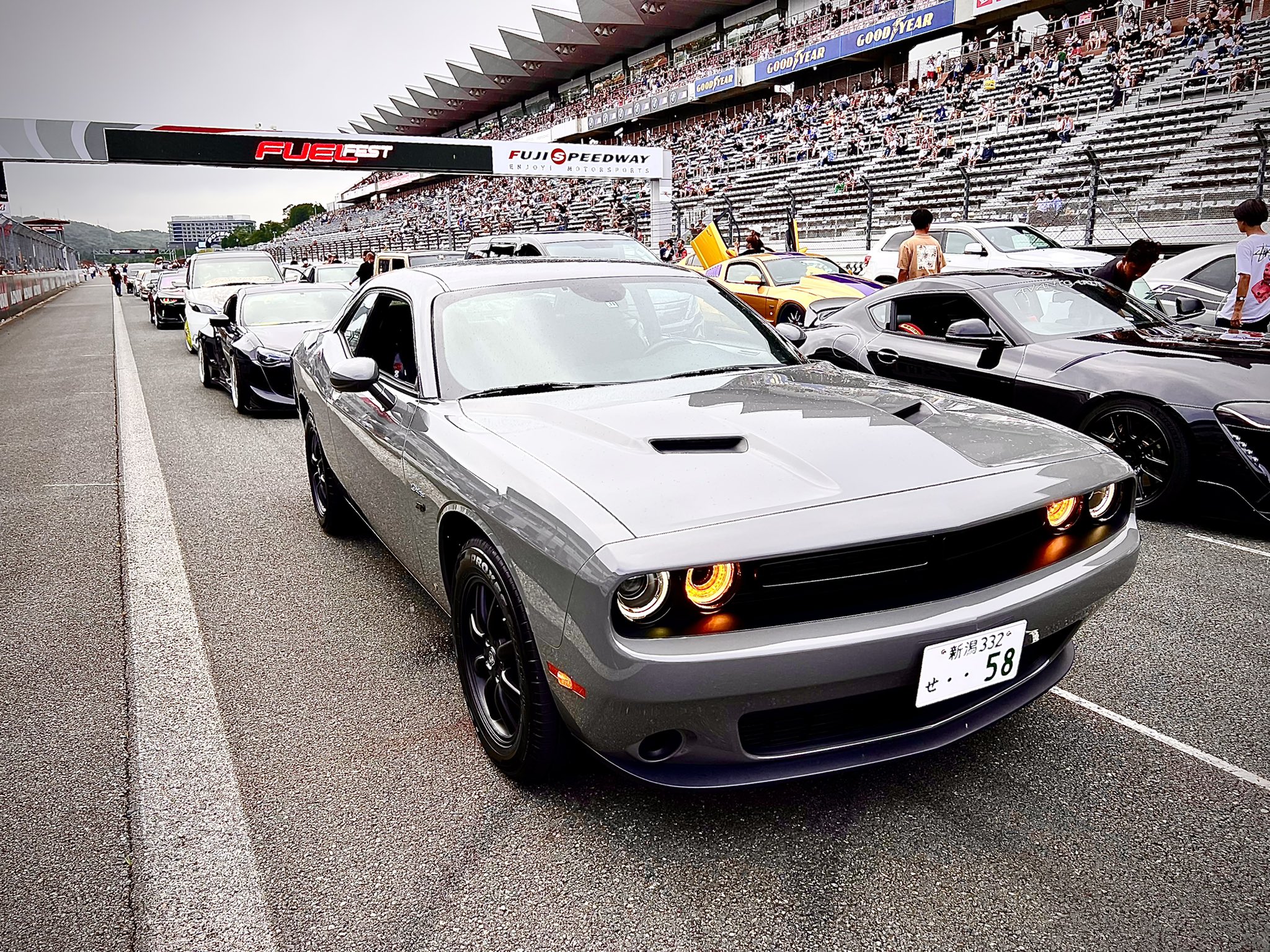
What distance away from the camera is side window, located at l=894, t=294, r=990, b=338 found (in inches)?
236

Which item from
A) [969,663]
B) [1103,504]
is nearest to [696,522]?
[969,663]

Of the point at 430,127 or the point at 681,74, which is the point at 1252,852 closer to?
the point at 681,74

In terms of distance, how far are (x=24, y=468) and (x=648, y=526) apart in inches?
256

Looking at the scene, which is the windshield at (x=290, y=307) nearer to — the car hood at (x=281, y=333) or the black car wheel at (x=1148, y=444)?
the car hood at (x=281, y=333)

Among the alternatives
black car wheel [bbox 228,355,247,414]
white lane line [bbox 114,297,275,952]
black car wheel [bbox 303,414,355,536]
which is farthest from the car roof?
black car wheel [bbox 228,355,247,414]

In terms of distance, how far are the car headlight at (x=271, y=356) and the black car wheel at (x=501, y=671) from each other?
6.45m

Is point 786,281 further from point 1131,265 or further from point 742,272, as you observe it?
point 1131,265

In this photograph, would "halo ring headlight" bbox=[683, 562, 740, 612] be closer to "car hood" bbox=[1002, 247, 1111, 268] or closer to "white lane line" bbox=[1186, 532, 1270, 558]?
"white lane line" bbox=[1186, 532, 1270, 558]

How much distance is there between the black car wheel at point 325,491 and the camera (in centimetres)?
467

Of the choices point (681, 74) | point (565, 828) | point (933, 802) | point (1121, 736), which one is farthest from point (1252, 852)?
point (681, 74)

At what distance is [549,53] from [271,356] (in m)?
63.8

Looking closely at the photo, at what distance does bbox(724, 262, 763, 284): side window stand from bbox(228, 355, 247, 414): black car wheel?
21.6ft

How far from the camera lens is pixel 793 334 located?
13.6 ft

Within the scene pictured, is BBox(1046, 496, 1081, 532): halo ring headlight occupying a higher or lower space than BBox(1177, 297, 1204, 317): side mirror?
lower
